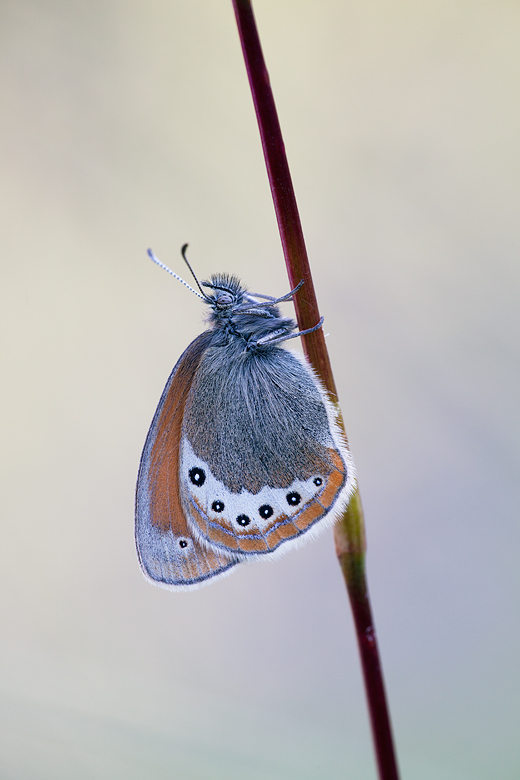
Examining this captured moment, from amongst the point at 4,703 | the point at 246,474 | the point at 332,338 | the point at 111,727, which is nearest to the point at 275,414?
the point at 246,474

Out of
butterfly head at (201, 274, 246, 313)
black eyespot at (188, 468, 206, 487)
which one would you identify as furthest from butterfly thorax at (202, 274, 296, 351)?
black eyespot at (188, 468, 206, 487)

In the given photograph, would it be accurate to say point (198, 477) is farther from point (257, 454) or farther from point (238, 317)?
point (238, 317)

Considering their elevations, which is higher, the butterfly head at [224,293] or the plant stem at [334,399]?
the butterfly head at [224,293]

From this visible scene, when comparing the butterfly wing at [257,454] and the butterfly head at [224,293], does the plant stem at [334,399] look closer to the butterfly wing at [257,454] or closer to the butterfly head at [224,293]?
the butterfly wing at [257,454]

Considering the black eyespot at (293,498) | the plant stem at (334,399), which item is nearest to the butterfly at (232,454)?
the black eyespot at (293,498)

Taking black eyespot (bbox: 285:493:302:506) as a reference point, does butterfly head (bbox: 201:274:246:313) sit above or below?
above

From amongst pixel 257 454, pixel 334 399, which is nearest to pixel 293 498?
pixel 257 454

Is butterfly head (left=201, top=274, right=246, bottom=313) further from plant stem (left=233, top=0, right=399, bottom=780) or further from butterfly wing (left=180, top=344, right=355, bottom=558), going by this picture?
plant stem (left=233, top=0, right=399, bottom=780)
